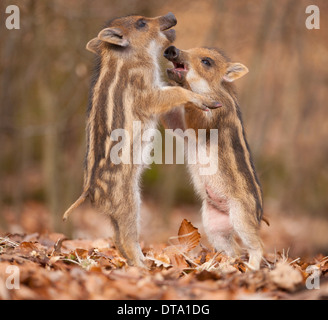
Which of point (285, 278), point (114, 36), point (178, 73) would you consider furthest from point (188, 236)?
point (114, 36)

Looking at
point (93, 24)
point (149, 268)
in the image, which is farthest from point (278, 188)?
point (149, 268)

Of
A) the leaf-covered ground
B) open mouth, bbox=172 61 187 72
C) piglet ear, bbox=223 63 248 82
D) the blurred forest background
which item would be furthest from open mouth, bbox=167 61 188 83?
the blurred forest background

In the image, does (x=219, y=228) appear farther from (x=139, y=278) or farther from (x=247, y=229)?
(x=139, y=278)

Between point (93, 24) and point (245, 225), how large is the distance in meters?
6.04

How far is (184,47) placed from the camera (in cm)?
1276

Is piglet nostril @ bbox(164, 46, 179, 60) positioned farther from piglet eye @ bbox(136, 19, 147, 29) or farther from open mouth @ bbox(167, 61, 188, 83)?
piglet eye @ bbox(136, 19, 147, 29)

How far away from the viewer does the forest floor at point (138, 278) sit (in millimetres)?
3723

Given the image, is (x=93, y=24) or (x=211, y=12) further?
(x=211, y=12)

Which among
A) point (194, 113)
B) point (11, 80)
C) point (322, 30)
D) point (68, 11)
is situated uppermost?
point (322, 30)

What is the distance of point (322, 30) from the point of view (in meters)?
13.4

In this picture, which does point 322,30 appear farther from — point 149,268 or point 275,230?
point 149,268

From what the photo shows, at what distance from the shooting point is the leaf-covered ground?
372 centimetres

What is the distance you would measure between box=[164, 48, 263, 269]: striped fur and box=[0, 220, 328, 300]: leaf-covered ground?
2.21 feet
